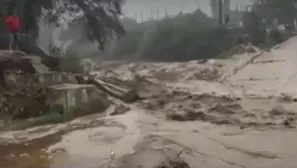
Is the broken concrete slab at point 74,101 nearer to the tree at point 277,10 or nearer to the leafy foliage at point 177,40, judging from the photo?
the leafy foliage at point 177,40

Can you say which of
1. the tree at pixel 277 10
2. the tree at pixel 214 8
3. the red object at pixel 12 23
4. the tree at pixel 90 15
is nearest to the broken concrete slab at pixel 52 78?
the red object at pixel 12 23

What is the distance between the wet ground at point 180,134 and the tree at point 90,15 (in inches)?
205

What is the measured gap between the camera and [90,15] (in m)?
20.1

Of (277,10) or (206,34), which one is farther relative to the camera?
(277,10)

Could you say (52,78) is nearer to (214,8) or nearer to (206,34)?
(206,34)

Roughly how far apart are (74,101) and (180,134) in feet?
11.1

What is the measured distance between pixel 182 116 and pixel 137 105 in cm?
246

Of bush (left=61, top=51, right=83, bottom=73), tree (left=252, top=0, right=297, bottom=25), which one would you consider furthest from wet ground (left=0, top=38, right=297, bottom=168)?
tree (left=252, top=0, right=297, bottom=25)

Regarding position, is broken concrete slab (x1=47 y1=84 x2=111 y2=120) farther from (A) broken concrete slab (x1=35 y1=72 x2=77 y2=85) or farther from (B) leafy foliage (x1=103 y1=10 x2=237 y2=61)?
(B) leafy foliage (x1=103 y1=10 x2=237 y2=61)

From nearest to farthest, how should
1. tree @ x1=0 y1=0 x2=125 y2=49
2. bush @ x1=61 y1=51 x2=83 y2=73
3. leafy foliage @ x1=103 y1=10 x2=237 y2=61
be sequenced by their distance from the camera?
1. bush @ x1=61 y1=51 x2=83 y2=73
2. tree @ x1=0 y1=0 x2=125 y2=49
3. leafy foliage @ x1=103 y1=10 x2=237 y2=61

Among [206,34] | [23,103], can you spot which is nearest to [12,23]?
[23,103]

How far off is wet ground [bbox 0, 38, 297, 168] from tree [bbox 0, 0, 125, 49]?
5.21 m

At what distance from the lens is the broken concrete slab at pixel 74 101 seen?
34.1 feet

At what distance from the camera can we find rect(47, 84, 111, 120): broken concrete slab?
1038 cm
